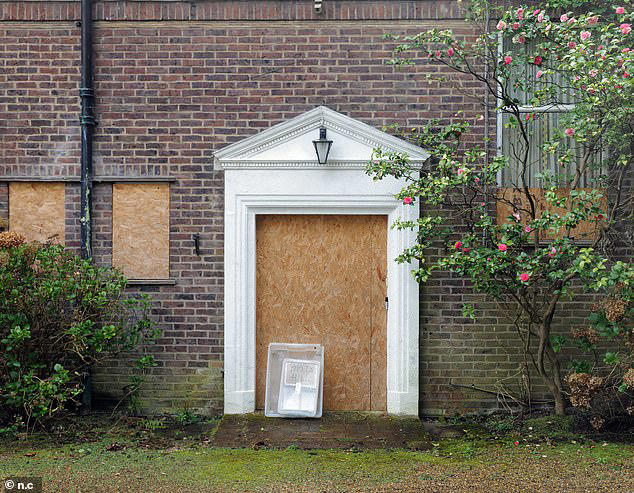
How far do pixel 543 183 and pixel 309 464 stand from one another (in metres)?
3.76

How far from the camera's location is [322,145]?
21.6 ft

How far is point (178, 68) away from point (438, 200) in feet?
9.89

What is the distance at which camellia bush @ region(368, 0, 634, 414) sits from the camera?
568 centimetres

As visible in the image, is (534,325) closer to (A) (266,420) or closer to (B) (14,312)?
(A) (266,420)

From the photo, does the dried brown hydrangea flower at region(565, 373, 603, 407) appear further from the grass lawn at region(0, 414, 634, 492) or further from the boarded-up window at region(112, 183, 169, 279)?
the boarded-up window at region(112, 183, 169, 279)

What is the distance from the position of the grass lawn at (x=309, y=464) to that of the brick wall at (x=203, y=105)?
901mm

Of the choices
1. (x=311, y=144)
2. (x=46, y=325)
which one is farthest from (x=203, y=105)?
(x=46, y=325)

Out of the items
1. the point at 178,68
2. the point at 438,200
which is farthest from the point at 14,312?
the point at 438,200

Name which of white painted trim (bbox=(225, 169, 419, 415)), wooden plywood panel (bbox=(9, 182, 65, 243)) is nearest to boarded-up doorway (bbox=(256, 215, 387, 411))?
white painted trim (bbox=(225, 169, 419, 415))

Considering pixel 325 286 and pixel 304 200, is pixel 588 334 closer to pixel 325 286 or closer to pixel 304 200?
pixel 325 286

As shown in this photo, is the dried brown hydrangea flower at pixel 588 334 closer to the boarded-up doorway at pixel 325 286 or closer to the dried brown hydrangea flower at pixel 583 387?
the dried brown hydrangea flower at pixel 583 387

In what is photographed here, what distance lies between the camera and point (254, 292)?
6879 mm

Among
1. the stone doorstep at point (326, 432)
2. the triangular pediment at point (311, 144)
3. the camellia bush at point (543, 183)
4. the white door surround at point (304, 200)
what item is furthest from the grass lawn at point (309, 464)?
the triangular pediment at point (311, 144)

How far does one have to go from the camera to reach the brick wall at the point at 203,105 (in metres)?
6.84
